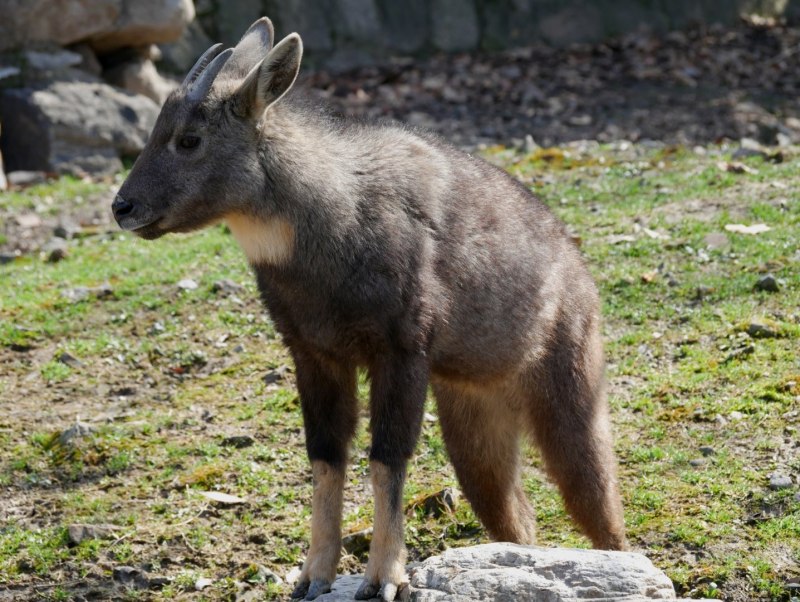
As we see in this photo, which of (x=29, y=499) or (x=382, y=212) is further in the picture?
(x=29, y=499)

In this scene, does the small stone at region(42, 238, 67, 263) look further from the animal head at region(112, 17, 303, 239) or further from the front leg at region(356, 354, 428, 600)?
the front leg at region(356, 354, 428, 600)

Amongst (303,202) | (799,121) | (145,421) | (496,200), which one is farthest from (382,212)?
(799,121)

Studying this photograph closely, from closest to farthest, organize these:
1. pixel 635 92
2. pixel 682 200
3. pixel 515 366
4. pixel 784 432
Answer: pixel 515 366, pixel 784 432, pixel 682 200, pixel 635 92

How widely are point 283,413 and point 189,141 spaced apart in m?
2.25

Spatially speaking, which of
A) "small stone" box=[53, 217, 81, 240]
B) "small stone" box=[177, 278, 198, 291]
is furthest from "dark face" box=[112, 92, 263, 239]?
"small stone" box=[53, 217, 81, 240]

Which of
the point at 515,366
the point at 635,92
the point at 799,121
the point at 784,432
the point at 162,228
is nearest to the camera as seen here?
the point at 162,228

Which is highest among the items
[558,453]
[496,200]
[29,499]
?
[496,200]

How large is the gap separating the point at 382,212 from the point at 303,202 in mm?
315

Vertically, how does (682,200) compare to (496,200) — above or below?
below

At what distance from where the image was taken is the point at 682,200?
858 centimetres

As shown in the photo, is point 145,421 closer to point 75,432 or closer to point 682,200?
point 75,432

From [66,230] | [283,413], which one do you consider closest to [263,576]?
[283,413]

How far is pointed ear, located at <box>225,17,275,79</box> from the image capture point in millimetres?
4828

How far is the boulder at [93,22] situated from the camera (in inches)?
429
